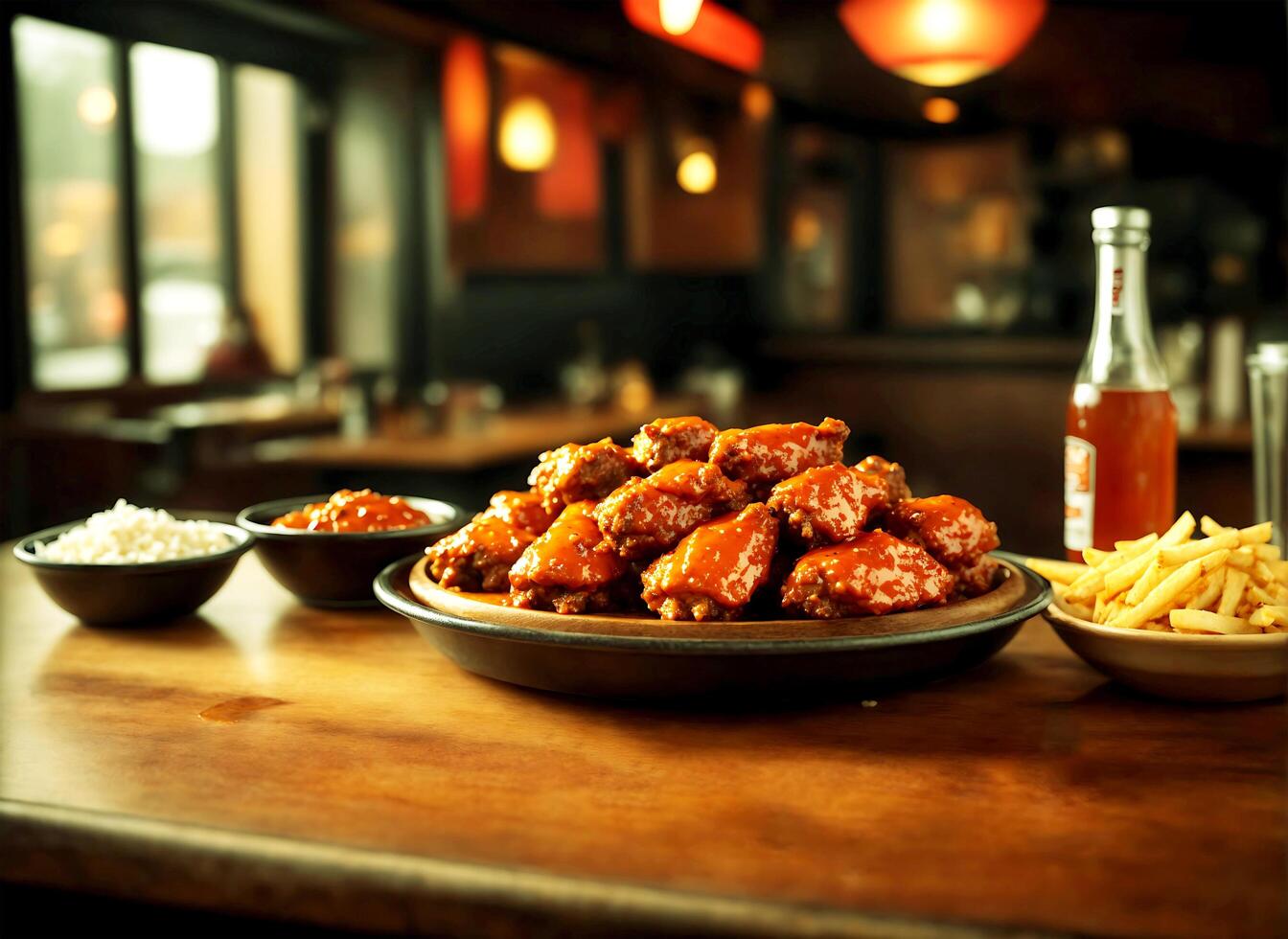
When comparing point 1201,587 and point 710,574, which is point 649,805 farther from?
point 1201,587

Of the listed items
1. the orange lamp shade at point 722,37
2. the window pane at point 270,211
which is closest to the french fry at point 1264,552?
the orange lamp shade at point 722,37

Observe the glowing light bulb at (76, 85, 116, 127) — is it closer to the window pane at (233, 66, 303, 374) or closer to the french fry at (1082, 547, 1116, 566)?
the window pane at (233, 66, 303, 374)

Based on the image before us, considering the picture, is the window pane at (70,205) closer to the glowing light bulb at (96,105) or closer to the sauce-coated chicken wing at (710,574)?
the glowing light bulb at (96,105)

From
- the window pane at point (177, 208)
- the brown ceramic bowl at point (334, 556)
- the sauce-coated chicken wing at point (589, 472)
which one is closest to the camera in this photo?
the sauce-coated chicken wing at point (589, 472)

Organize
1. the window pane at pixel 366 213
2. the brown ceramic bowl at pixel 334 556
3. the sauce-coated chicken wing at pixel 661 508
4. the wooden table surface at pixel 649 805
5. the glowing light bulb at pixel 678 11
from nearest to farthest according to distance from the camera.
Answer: the wooden table surface at pixel 649 805, the sauce-coated chicken wing at pixel 661 508, the brown ceramic bowl at pixel 334 556, the glowing light bulb at pixel 678 11, the window pane at pixel 366 213

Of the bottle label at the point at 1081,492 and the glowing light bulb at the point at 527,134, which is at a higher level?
the glowing light bulb at the point at 527,134

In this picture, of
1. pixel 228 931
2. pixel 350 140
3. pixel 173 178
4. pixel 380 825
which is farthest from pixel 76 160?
pixel 380 825

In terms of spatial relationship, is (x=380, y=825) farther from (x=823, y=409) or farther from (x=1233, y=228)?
(x=1233, y=228)
